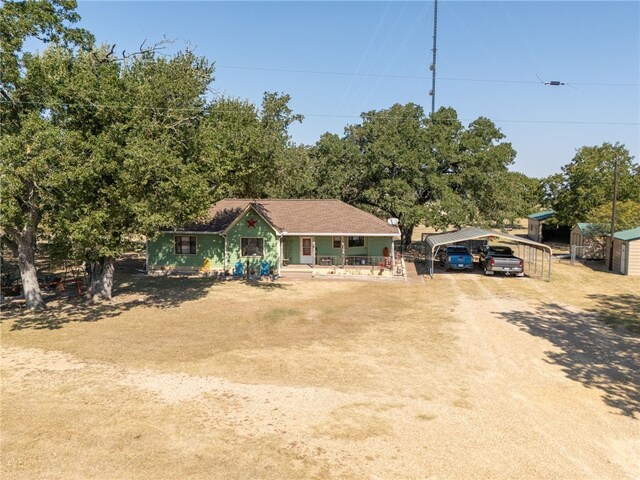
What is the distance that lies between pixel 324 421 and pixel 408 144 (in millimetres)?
27650

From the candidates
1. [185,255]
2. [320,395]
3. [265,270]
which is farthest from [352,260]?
[320,395]

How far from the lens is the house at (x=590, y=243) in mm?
34312

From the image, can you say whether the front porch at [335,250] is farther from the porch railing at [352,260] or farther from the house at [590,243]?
the house at [590,243]

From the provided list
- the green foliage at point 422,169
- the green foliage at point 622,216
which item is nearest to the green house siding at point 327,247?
the green foliage at point 422,169

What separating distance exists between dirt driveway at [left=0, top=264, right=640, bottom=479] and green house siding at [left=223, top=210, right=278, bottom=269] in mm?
9890

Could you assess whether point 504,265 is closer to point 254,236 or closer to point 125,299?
point 254,236

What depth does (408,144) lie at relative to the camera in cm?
3353

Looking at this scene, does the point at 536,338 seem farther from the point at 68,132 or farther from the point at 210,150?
the point at 68,132

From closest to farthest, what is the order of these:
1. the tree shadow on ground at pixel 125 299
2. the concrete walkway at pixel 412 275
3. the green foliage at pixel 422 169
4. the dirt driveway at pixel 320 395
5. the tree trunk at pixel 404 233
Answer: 1. the dirt driveway at pixel 320 395
2. the tree shadow on ground at pixel 125 299
3. the concrete walkway at pixel 412 275
4. the green foliage at pixel 422 169
5. the tree trunk at pixel 404 233

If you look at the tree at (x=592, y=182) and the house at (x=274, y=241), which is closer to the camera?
the house at (x=274, y=241)

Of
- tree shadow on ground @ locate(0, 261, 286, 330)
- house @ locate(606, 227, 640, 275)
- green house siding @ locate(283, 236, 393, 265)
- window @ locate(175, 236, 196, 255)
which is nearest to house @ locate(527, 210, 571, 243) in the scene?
house @ locate(606, 227, 640, 275)

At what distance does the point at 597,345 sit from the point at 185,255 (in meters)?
23.3

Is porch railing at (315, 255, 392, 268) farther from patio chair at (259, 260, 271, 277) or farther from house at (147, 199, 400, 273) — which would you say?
patio chair at (259, 260, 271, 277)

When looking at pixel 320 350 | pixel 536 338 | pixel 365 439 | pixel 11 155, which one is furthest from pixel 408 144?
pixel 365 439
